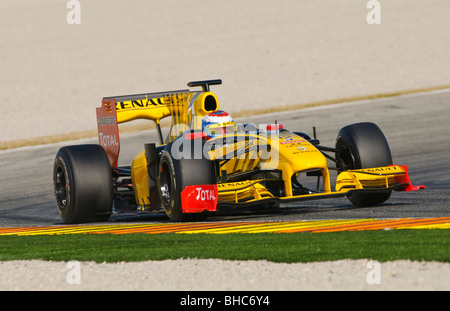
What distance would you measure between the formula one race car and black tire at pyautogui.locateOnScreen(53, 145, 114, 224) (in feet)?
0.04

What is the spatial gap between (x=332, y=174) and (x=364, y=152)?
5.84 metres

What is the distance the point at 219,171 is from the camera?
12.4 meters

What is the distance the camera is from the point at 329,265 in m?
7.49

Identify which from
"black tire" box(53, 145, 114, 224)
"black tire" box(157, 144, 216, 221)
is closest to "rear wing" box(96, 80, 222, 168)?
"black tire" box(53, 145, 114, 224)

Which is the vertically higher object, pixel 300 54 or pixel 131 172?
pixel 300 54

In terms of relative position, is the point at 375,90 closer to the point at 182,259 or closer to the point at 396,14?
the point at 396,14

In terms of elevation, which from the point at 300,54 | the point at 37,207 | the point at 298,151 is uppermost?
the point at 300,54

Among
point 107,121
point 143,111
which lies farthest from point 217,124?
point 107,121

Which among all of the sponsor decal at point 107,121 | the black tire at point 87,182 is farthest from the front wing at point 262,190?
the sponsor decal at point 107,121

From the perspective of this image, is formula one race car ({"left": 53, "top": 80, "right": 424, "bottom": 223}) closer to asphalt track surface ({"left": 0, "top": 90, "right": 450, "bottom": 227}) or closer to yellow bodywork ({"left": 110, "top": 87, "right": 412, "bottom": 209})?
yellow bodywork ({"left": 110, "top": 87, "right": 412, "bottom": 209})
